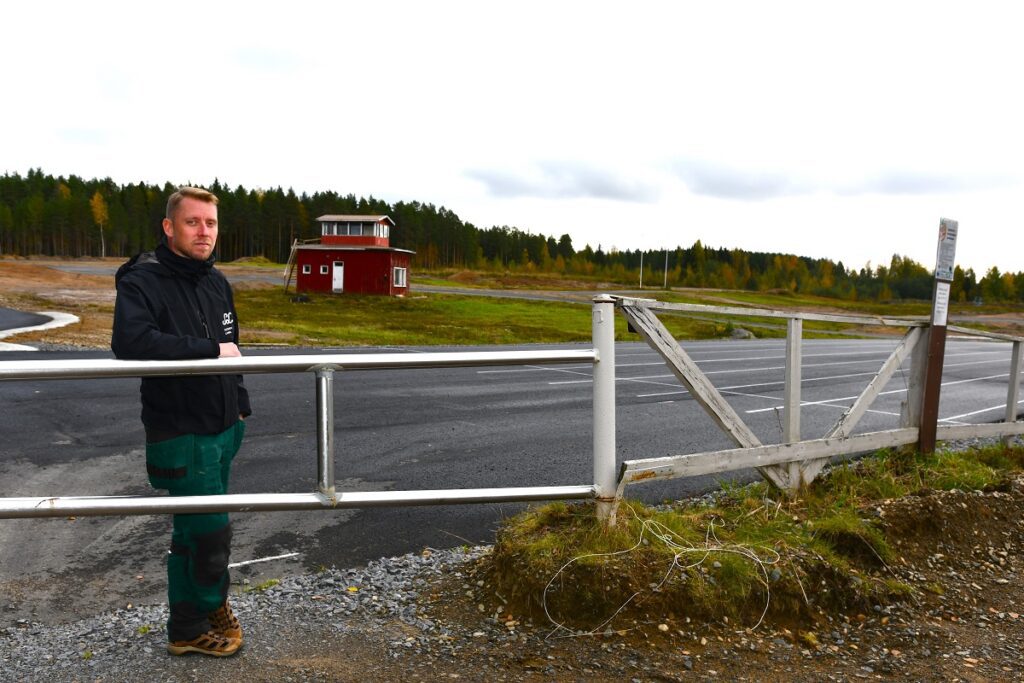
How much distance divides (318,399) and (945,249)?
530 cm

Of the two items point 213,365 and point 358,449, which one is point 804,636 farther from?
point 358,449

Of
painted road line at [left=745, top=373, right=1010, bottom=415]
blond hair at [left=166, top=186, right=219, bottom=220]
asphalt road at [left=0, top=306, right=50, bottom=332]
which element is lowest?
asphalt road at [left=0, top=306, right=50, bottom=332]

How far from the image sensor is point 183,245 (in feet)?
10.1

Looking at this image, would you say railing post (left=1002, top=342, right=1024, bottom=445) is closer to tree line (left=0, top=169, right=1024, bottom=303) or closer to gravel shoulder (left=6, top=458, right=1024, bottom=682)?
gravel shoulder (left=6, top=458, right=1024, bottom=682)

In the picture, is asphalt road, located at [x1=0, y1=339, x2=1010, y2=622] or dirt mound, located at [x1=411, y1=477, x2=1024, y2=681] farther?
asphalt road, located at [x1=0, y1=339, x2=1010, y2=622]

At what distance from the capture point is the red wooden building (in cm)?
4834

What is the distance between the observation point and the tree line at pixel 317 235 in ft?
382

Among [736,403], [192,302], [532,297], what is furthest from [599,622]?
[532,297]

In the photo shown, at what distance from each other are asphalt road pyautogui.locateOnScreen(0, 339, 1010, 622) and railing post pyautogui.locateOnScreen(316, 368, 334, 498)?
5.59 ft

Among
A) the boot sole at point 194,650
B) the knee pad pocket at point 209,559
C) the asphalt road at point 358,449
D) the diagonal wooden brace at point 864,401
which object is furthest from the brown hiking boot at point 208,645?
the diagonal wooden brace at point 864,401

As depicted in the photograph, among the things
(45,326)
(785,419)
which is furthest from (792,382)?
(45,326)

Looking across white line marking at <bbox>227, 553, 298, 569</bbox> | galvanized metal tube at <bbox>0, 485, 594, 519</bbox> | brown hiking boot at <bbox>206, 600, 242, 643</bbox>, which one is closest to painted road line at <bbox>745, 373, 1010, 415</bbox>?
white line marking at <bbox>227, 553, 298, 569</bbox>

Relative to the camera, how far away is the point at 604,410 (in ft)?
11.8

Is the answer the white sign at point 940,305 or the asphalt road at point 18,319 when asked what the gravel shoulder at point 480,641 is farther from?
the asphalt road at point 18,319
